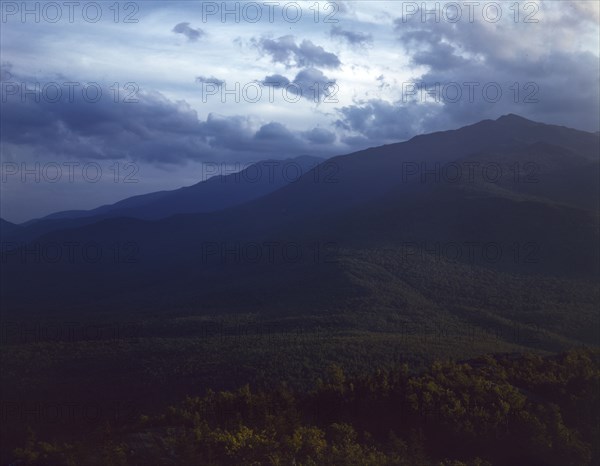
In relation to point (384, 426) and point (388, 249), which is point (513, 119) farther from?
point (384, 426)

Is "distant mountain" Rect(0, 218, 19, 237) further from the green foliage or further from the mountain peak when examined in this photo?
the green foliage

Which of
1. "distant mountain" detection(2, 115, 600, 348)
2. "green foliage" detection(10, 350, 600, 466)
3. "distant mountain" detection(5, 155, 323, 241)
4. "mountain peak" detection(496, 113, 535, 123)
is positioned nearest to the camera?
"green foliage" detection(10, 350, 600, 466)

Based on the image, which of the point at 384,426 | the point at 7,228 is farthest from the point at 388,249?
the point at 7,228

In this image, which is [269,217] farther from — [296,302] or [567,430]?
[567,430]

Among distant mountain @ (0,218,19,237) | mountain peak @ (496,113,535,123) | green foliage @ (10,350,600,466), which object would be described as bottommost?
green foliage @ (10,350,600,466)

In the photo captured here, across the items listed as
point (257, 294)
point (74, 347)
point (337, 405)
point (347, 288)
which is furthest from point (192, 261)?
point (337, 405)

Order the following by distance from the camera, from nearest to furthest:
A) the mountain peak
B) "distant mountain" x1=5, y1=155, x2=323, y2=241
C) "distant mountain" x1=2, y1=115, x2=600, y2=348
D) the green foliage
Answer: the green foliage → "distant mountain" x1=2, y1=115, x2=600, y2=348 → the mountain peak → "distant mountain" x1=5, y1=155, x2=323, y2=241

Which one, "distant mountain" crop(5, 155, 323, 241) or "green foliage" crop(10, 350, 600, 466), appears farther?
"distant mountain" crop(5, 155, 323, 241)

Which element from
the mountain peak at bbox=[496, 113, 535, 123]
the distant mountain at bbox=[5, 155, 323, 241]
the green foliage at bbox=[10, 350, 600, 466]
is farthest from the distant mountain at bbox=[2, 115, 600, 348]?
the distant mountain at bbox=[5, 155, 323, 241]

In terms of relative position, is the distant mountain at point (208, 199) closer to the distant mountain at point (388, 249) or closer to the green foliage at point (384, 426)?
the distant mountain at point (388, 249)
